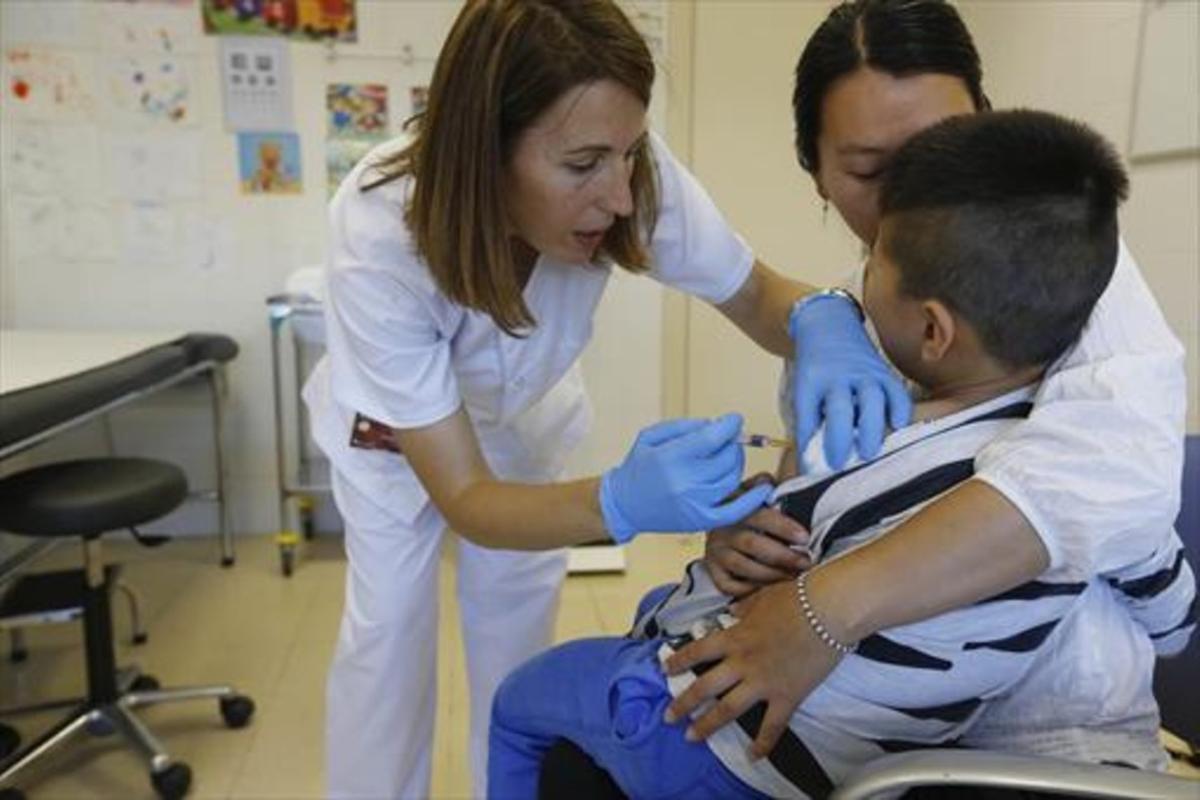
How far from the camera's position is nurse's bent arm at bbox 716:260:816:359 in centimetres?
130

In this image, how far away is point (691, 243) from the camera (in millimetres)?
1253

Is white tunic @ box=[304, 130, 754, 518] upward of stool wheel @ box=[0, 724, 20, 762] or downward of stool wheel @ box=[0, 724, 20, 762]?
upward

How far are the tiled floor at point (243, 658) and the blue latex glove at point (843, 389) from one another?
0.83 ft

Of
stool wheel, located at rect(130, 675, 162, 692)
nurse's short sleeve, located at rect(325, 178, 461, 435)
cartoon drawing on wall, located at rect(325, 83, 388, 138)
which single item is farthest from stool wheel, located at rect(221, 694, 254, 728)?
cartoon drawing on wall, located at rect(325, 83, 388, 138)

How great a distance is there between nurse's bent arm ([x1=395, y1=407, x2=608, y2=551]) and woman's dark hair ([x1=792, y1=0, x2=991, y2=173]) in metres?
0.50

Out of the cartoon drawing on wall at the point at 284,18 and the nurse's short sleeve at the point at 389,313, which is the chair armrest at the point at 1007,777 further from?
the cartoon drawing on wall at the point at 284,18

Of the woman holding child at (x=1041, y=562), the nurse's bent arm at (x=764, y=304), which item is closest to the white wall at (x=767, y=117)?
the nurse's bent arm at (x=764, y=304)

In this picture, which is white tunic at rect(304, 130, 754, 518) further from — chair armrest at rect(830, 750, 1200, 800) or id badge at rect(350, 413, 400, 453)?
chair armrest at rect(830, 750, 1200, 800)

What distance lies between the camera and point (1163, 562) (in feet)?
2.24

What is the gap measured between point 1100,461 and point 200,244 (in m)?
2.83

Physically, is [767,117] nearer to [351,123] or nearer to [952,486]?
[351,123]

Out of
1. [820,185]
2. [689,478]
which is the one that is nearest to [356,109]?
[820,185]

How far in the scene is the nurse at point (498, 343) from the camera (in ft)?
2.91

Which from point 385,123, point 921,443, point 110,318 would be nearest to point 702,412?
point 385,123
